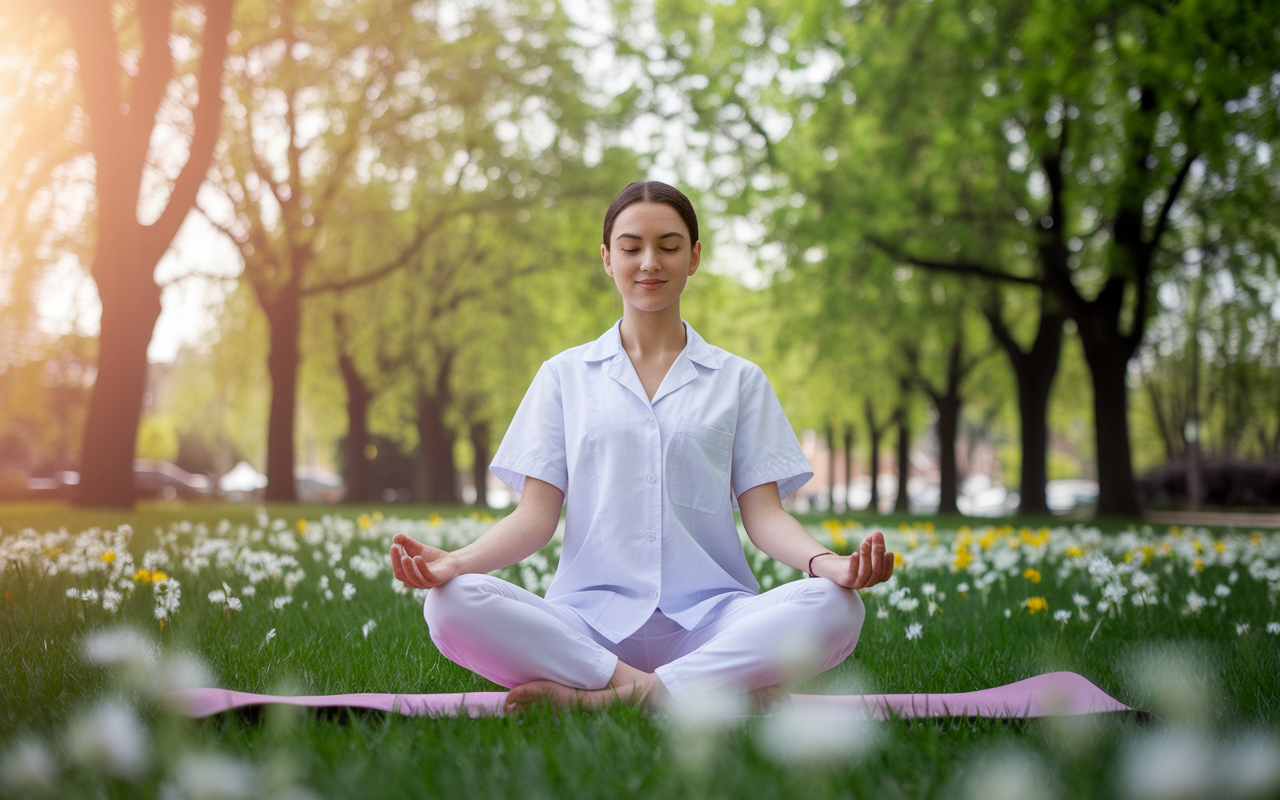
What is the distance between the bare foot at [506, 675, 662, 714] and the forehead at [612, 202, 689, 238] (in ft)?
4.89

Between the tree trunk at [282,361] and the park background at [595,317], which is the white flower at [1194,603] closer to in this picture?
the park background at [595,317]

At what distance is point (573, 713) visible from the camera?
2.43 metres

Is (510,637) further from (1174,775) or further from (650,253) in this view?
(1174,775)

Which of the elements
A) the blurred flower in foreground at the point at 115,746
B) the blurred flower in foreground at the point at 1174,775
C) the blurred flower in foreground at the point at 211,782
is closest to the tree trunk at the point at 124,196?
the blurred flower in foreground at the point at 115,746

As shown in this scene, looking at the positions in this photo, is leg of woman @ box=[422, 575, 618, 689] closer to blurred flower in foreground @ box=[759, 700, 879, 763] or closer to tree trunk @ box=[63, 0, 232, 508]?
blurred flower in foreground @ box=[759, 700, 879, 763]

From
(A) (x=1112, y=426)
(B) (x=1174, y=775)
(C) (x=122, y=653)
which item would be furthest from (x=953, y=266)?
(C) (x=122, y=653)

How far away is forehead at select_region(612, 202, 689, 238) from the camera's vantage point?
9.90ft

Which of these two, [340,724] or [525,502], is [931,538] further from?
[340,724]

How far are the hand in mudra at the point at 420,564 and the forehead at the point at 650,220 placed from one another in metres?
1.27

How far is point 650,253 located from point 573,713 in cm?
153

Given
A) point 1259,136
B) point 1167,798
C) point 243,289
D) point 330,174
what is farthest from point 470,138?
point 1167,798

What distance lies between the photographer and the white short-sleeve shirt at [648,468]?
9.71ft

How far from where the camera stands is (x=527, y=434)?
10.4 ft

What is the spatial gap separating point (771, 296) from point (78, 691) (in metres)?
17.6
